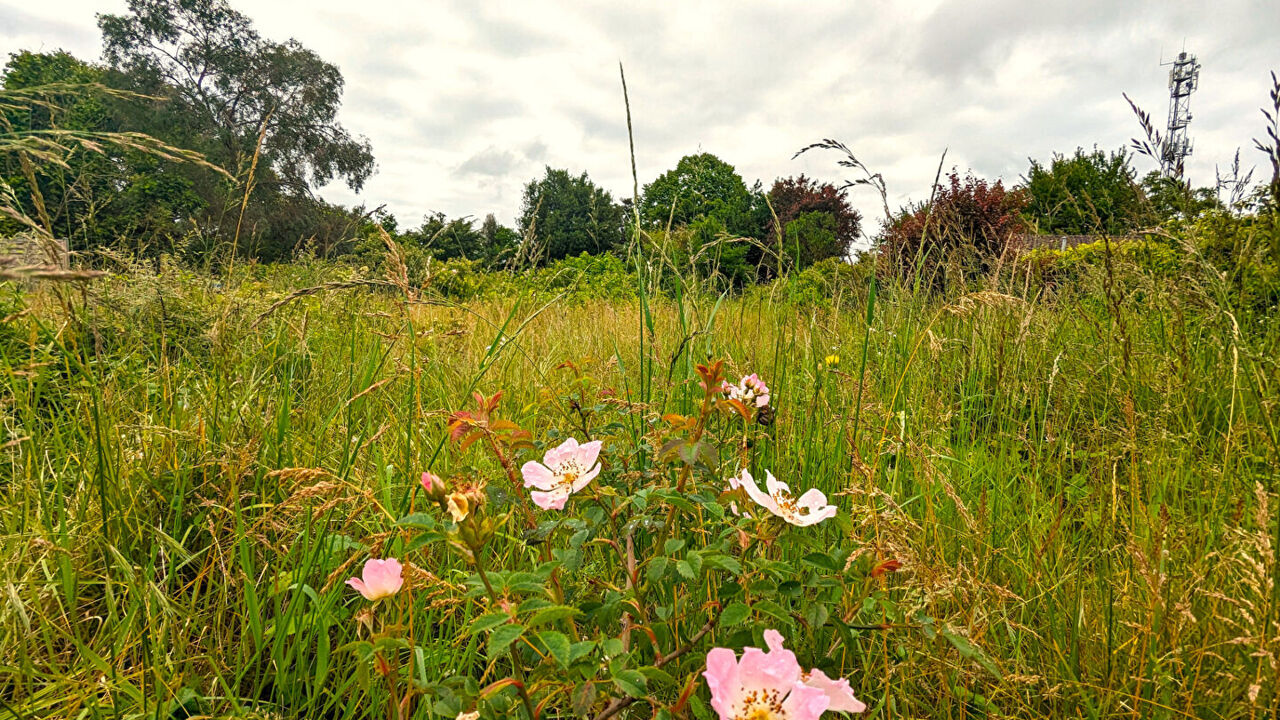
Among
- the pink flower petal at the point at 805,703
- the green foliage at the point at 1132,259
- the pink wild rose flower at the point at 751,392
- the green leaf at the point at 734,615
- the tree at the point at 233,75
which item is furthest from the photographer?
the tree at the point at 233,75

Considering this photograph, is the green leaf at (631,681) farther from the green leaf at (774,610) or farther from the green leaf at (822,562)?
the green leaf at (822,562)

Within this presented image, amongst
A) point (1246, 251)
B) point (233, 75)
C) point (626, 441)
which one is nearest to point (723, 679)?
point (626, 441)

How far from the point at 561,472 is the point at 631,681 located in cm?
34

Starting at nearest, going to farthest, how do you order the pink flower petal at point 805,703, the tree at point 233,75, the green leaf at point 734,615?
the pink flower petal at point 805,703
the green leaf at point 734,615
the tree at point 233,75

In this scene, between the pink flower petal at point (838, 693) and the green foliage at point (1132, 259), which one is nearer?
the pink flower petal at point (838, 693)

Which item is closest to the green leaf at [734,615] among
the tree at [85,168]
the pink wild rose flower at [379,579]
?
the pink wild rose flower at [379,579]

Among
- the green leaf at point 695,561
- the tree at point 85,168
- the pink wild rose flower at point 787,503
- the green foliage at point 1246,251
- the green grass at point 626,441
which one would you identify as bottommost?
the green grass at point 626,441

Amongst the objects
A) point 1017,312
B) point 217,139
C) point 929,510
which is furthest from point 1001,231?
point 217,139

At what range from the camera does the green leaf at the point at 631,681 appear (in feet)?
2.03

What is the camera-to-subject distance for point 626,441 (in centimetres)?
151

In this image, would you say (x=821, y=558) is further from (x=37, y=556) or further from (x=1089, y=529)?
(x=37, y=556)

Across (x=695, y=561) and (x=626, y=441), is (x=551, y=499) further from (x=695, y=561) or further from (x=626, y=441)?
(x=626, y=441)

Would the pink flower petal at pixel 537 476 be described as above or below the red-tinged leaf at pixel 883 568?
above

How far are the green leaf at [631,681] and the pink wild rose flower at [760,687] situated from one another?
9cm
